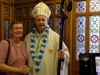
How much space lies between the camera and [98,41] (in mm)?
2283

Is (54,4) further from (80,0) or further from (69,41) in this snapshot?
(69,41)

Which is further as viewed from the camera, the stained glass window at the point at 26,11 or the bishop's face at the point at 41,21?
the stained glass window at the point at 26,11

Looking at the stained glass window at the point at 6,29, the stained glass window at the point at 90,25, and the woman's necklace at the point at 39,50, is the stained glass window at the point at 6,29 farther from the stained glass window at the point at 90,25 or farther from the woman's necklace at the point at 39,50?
the stained glass window at the point at 90,25

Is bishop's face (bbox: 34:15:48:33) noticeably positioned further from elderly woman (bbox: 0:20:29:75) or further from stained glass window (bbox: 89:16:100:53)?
stained glass window (bbox: 89:16:100:53)

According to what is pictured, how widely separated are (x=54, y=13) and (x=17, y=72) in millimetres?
958

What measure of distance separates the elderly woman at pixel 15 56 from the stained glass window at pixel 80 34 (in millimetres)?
708

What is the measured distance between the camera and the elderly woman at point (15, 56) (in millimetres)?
1839

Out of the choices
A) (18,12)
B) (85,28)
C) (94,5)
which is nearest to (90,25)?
(85,28)

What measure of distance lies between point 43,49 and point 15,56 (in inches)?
13.2

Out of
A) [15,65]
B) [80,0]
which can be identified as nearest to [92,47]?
[80,0]

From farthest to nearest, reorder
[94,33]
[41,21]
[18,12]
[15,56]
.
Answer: [18,12] → [94,33] → [41,21] → [15,56]

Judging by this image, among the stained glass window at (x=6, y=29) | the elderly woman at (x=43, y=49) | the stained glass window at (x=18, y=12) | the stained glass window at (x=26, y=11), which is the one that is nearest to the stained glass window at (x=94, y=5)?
the elderly woman at (x=43, y=49)

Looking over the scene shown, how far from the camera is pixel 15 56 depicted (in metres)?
1.88

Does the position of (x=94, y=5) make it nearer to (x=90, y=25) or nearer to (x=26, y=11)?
(x=90, y=25)
